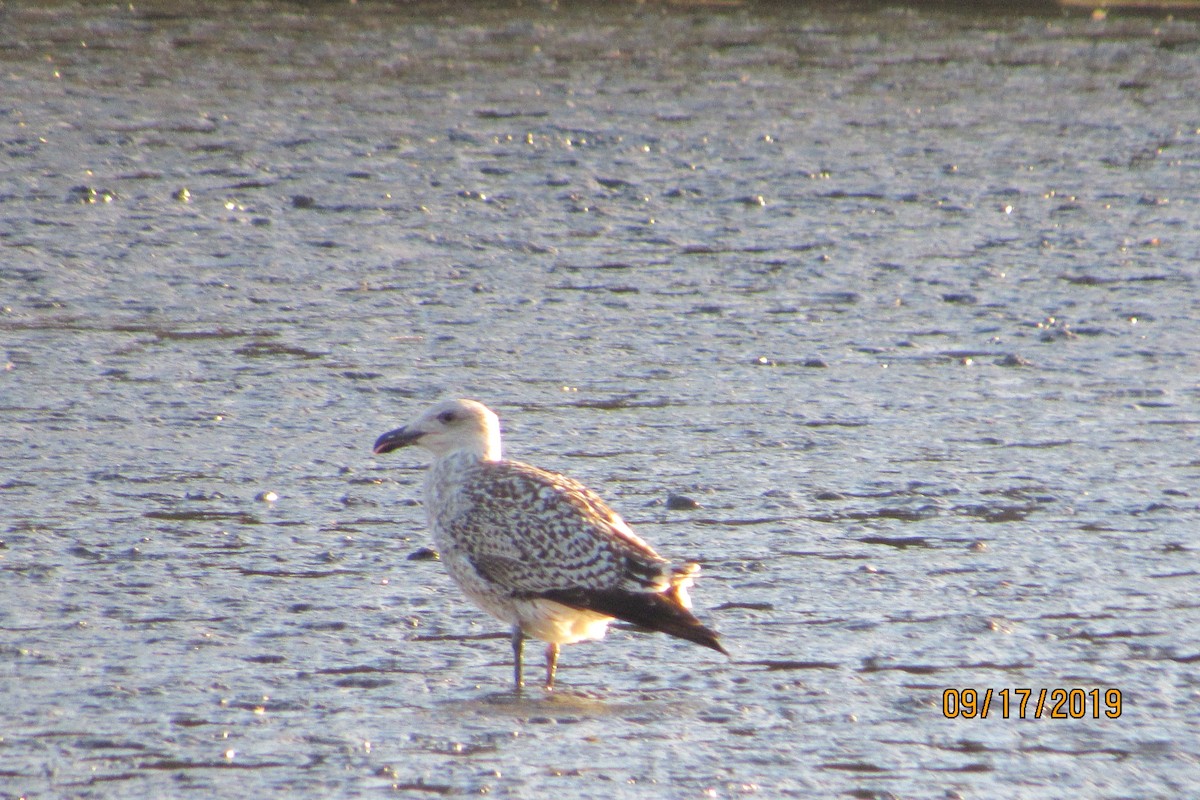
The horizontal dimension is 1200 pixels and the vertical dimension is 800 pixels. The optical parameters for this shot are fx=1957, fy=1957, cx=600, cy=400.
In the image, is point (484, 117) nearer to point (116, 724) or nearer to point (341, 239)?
point (341, 239)

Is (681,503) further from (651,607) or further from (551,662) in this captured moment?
(651,607)

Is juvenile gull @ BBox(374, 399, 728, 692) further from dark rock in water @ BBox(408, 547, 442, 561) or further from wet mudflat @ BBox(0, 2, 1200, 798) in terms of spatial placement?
dark rock in water @ BBox(408, 547, 442, 561)

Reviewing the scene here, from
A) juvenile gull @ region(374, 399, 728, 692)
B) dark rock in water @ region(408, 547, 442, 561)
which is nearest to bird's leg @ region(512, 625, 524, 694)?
juvenile gull @ region(374, 399, 728, 692)

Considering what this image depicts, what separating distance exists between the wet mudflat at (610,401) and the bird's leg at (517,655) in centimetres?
12

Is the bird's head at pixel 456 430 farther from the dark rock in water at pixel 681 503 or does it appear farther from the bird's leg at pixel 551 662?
the dark rock in water at pixel 681 503

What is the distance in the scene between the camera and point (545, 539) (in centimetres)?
634

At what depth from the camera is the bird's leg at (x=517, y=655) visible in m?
6.14

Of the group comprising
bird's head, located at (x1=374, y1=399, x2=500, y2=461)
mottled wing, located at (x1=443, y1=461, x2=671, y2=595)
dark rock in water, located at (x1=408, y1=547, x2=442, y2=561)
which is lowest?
dark rock in water, located at (x1=408, y1=547, x2=442, y2=561)

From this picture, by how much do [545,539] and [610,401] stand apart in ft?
9.98

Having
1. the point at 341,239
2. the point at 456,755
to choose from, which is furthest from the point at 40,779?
the point at 341,239

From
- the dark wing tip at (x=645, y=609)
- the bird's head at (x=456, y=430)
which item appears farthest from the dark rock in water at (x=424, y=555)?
the dark wing tip at (x=645, y=609)
